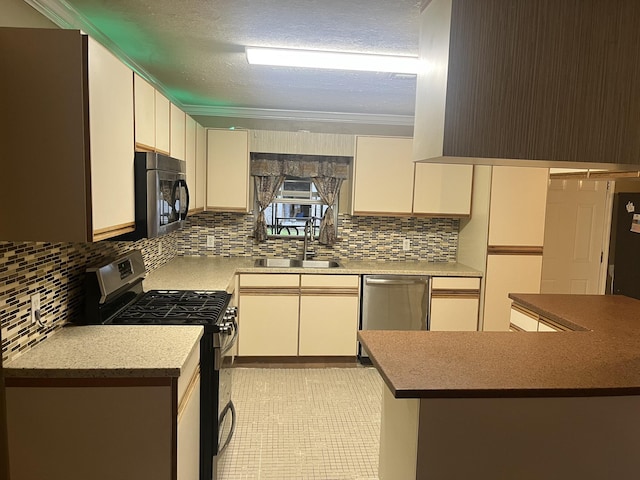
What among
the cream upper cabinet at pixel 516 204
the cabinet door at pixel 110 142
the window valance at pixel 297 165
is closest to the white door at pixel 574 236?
the cream upper cabinet at pixel 516 204

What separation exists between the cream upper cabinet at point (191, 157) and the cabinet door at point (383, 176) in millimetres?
1391

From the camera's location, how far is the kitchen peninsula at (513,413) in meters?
1.53

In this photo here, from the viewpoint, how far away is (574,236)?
474 centimetres

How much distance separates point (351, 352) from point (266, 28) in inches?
109

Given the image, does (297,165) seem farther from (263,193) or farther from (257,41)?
(257,41)

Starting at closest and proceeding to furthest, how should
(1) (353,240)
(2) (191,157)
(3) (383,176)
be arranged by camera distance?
1. (2) (191,157)
2. (3) (383,176)
3. (1) (353,240)

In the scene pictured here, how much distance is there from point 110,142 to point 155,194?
47 centimetres

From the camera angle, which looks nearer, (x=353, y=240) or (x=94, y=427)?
(x=94, y=427)

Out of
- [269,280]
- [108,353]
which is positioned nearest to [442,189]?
[269,280]

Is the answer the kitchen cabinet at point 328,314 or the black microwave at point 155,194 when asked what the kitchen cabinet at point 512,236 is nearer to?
the kitchen cabinet at point 328,314

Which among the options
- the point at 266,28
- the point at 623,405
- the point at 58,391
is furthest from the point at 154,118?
the point at 623,405

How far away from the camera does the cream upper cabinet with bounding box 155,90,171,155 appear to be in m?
2.54

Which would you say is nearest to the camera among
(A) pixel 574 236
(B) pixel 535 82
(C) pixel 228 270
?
(B) pixel 535 82

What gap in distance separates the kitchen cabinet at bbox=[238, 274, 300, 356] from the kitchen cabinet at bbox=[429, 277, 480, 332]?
1207mm
